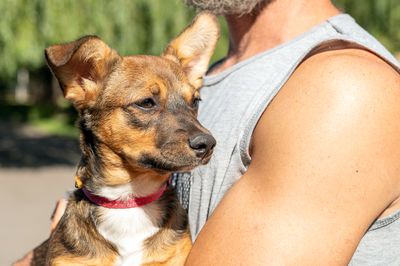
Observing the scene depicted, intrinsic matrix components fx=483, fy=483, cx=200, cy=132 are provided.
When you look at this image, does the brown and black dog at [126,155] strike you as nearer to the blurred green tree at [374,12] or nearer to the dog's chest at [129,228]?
the dog's chest at [129,228]

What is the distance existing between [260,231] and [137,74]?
1303 mm

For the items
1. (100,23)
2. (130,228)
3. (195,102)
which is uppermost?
(195,102)

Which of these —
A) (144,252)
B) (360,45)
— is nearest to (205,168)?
(144,252)

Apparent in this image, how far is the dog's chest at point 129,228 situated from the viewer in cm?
247

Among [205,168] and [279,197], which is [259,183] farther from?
[205,168]

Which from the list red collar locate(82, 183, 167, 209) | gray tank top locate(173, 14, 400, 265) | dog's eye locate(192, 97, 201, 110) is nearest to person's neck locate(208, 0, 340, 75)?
gray tank top locate(173, 14, 400, 265)

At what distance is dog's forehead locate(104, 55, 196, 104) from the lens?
273 cm

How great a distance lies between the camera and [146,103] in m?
2.70

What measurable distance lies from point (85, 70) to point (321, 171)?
1.53 metres

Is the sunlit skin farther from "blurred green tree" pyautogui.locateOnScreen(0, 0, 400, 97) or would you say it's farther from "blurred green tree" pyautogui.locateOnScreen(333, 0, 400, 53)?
"blurred green tree" pyautogui.locateOnScreen(333, 0, 400, 53)

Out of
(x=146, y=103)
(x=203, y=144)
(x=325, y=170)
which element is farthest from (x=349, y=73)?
(x=146, y=103)

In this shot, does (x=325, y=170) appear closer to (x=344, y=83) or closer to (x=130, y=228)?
(x=344, y=83)

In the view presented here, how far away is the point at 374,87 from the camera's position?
1800mm

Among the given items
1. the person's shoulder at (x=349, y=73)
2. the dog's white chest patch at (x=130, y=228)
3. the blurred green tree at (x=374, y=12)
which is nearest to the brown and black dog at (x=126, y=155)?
the dog's white chest patch at (x=130, y=228)
